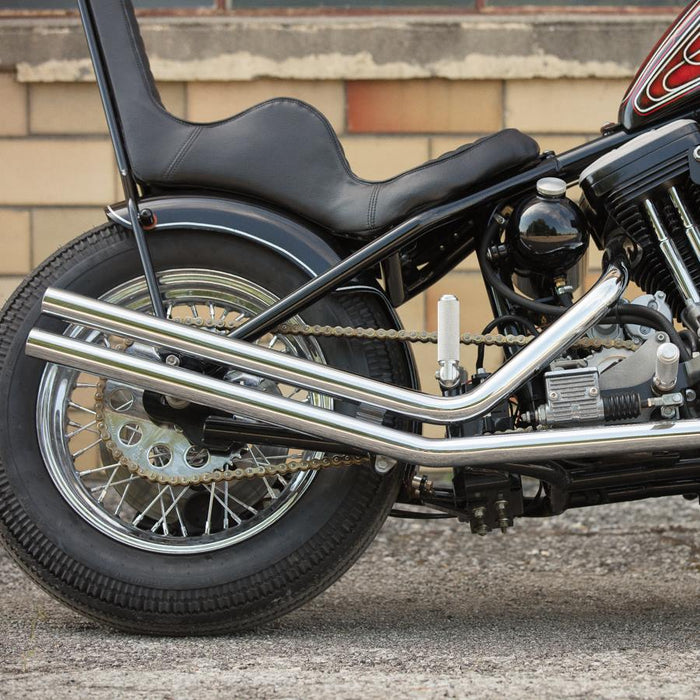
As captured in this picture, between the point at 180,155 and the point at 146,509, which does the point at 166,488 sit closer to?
the point at 146,509

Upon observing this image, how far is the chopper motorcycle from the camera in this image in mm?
2527

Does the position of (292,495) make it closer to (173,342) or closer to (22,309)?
(173,342)

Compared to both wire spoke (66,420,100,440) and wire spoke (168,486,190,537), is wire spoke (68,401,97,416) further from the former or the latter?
wire spoke (168,486,190,537)

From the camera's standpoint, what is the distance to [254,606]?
2.67 m

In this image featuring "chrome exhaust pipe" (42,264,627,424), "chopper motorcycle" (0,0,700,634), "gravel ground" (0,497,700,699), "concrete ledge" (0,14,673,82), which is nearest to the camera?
"gravel ground" (0,497,700,699)

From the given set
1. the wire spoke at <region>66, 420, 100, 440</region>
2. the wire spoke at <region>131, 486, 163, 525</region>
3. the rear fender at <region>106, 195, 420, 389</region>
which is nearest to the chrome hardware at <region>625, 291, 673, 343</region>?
the rear fender at <region>106, 195, 420, 389</region>

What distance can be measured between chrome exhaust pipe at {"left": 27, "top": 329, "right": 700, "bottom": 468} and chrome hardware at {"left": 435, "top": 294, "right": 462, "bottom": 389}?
0.15 metres

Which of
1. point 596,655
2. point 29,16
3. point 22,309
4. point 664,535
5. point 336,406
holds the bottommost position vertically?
point 596,655

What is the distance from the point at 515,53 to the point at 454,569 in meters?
2.47

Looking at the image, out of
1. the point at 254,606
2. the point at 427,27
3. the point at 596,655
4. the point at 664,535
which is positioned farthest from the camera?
the point at 427,27

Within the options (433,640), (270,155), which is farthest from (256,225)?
(433,640)

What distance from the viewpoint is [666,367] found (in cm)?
248

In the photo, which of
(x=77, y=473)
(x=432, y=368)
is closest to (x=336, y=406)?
(x=77, y=473)

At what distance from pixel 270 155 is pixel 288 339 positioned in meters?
0.43
